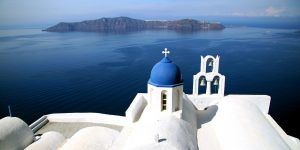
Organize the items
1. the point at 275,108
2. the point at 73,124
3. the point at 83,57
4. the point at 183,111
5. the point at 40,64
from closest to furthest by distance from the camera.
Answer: the point at 183,111, the point at 73,124, the point at 275,108, the point at 40,64, the point at 83,57

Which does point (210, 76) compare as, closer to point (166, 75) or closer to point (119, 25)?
point (166, 75)

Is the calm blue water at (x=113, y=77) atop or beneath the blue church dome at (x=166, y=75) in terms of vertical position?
beneath

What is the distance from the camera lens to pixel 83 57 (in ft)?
214

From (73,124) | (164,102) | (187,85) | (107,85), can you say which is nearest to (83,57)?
(107,85)

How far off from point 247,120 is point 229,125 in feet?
2.86

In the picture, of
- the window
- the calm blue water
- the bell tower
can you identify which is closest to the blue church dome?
the window

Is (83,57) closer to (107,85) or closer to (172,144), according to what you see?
(107,85)

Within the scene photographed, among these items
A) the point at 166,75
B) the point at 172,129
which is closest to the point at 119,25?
the point at 166,75

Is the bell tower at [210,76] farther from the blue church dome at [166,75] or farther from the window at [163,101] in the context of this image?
the blue church dome at [166,75]

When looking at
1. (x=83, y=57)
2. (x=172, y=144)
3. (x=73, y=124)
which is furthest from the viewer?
(x=83, y=57)

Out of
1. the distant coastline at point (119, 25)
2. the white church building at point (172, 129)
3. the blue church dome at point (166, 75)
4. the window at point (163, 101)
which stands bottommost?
the white church building at point (172, 129)

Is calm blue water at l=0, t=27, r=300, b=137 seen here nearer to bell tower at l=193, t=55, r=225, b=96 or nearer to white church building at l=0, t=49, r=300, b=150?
bell tower at l=193, t=55, r=225, b=96

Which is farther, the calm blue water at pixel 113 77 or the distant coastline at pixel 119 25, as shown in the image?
the distant coastline at pixel 119 25

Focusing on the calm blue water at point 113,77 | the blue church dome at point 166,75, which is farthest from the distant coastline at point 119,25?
the blue church dome at point 166,75
